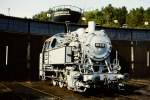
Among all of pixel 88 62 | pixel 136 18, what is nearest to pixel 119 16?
pixel 136 18

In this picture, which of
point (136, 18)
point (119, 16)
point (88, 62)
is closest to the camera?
point (88, 62)

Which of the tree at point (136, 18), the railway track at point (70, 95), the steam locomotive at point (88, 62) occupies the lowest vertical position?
the railway track at point (70, 95)

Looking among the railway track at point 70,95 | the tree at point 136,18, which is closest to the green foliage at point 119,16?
the tree at point 136,18

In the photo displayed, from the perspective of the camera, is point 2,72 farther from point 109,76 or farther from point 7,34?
point 109,76

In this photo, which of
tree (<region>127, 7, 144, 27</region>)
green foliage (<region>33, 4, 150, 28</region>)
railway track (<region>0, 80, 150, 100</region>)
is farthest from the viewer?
tree (<region>127, 7, 144, 27</region>)

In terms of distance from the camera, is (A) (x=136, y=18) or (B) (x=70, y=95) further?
(A) (x=136, y=18)

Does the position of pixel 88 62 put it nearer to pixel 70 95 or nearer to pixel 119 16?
pixel 70 95

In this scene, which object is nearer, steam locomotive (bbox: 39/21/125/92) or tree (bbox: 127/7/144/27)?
steam locomotive (bbox: 39/21/125/92)

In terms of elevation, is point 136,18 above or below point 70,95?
above

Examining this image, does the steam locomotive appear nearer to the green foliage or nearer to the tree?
the green foliage

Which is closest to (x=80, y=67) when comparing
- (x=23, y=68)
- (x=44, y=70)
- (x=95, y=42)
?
(x=95, y=42)

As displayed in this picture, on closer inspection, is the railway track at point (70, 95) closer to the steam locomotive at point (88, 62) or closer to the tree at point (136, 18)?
the steam locomotive at point (88, 62)

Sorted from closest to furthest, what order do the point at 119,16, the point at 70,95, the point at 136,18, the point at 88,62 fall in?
the point at 70,95
the point at 88,62
the point at 136,18
the point at 119,16

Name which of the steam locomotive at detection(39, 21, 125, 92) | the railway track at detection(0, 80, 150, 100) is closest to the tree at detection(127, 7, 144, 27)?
the steam locomotive at detection(39, 21, 125, 92)
